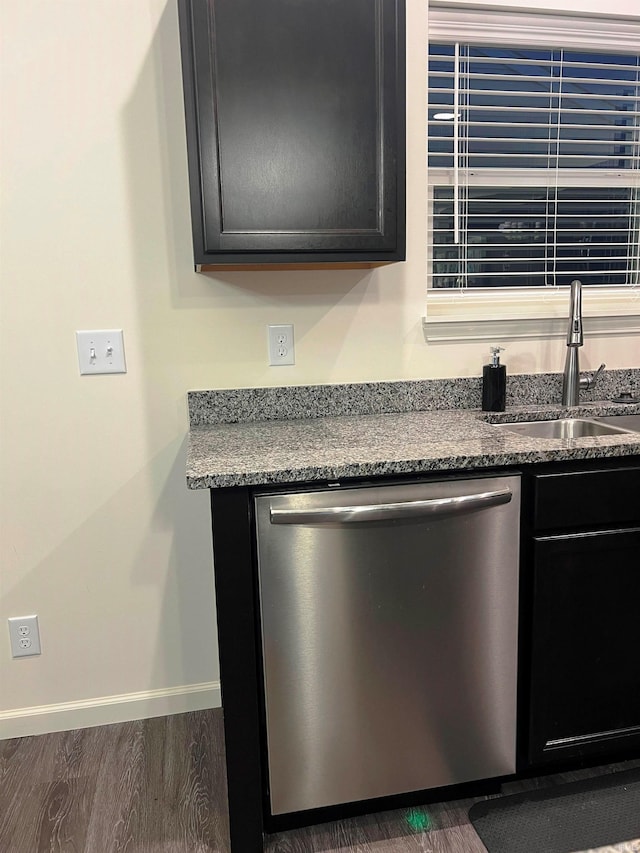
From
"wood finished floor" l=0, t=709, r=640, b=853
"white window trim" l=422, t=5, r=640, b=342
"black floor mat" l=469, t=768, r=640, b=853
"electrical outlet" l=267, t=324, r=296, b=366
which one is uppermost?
"white window trim" l=422, t=5, r=640, b=342

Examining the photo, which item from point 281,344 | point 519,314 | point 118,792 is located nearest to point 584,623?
point 519,314

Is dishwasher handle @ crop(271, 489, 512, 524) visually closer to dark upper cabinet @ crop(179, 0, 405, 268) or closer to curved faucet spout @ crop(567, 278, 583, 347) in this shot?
dark upper cabinet @ crop(179, 0, 405, 268)

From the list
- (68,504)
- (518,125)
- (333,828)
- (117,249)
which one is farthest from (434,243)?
(333,828)

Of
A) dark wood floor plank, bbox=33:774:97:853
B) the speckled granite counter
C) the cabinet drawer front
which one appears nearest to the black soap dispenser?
the speckled granite counter

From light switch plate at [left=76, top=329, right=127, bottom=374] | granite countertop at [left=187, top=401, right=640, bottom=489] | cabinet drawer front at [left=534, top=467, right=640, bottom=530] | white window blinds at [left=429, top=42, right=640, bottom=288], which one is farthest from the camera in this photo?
white window blinds at [left=429, top=42, right=640, bottom=288]

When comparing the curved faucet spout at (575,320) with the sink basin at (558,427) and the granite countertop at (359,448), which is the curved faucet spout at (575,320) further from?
the granite countertop at (359,448)

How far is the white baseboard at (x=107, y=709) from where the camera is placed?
1.88 m

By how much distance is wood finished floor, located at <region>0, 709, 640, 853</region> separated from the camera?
146 cm

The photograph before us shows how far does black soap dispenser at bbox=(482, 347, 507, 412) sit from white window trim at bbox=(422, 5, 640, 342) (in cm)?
12

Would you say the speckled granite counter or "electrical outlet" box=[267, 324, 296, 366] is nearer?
the speckled granite counter

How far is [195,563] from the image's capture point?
6.33ft

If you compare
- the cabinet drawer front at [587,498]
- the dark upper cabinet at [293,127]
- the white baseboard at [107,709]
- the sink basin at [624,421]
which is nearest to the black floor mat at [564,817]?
the cabinet drawer front at [587,498]

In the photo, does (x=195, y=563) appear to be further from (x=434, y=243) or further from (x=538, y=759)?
(x=434, y=243)

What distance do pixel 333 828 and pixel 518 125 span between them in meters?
2.11
